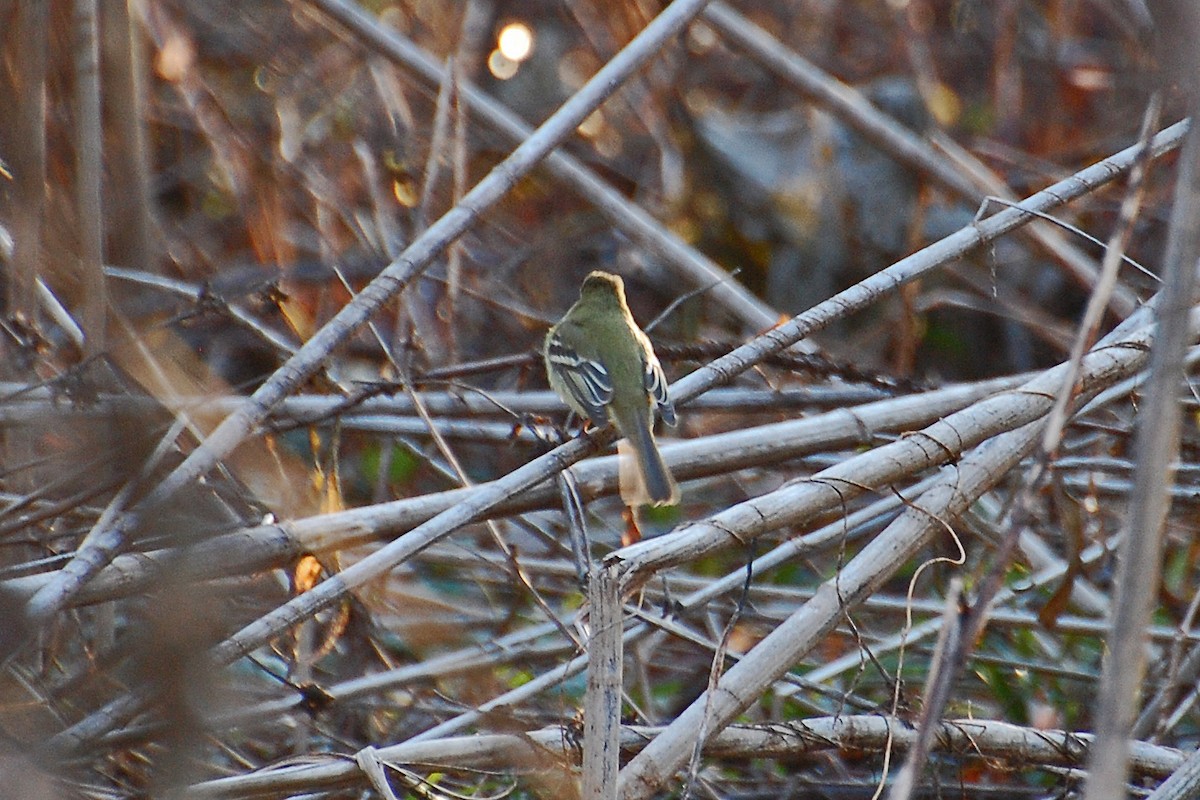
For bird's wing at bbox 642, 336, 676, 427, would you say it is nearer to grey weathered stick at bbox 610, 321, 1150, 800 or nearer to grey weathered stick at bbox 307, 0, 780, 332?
grey weathered stick at bbox 307, 0, 780, 332

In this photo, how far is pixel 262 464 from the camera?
351cm

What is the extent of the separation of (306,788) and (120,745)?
45cm

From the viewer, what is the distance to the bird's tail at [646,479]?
335cm

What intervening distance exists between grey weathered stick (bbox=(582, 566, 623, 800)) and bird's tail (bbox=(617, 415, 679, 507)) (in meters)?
1.06

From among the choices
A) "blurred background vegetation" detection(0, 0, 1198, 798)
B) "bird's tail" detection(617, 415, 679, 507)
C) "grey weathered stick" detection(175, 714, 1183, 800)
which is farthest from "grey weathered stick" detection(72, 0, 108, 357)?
"bird's tail" detection(617, 415, 679, 507)

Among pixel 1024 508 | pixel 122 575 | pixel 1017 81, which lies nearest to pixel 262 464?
pixel 122 575

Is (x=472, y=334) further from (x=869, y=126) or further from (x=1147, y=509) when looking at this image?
(x=1147, y=509)

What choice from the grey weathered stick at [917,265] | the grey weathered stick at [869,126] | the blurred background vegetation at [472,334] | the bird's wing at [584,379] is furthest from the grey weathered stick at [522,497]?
the grey weathered stick at [869,126]

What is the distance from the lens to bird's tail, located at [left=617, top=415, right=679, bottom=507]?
3.35 metres

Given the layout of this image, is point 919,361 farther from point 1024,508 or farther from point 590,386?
point 1024,508

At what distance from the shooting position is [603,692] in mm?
2172

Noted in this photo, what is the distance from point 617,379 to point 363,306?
3.80 ft

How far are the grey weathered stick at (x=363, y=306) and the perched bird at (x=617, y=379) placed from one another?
0.74 metres

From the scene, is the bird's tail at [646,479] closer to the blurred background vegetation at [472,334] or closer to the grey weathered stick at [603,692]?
the blurred background vegetation at [472,334]
